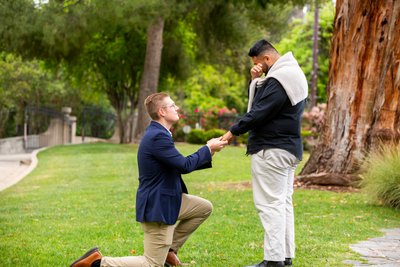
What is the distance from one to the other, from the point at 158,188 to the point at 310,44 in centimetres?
4308

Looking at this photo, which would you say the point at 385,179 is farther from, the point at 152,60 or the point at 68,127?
the point at 68,127

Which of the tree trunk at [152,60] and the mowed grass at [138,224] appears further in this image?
the tree trunk at [152,60]

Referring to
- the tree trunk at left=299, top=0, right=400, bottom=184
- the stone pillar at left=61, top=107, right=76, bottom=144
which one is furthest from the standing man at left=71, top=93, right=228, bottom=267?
the stone pillar at left=61, top=107, right=76, bottom=144

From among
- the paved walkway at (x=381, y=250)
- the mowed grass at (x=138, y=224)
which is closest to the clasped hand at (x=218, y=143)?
the mowed grass at (x=138, y=224)

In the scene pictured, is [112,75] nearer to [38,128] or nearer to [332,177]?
[38,128]

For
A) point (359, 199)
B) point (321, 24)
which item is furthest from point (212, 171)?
point (321, 24)

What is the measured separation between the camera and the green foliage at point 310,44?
150ft

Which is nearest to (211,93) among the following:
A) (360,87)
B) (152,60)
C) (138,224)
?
(152,60)

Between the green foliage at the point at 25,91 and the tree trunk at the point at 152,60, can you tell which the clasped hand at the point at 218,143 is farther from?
the green foliage at the point at 25,91

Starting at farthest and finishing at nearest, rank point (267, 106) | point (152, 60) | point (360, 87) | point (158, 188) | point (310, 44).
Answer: point (310, 44) → point (152, 60) → point (360, 87) → point (267, 106) → point (158, 188)

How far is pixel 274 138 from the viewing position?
5.78 metres

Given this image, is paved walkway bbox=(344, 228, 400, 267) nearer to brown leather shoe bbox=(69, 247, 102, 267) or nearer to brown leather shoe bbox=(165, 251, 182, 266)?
brown leather shoe bbox=(165, 251, 182, 266)

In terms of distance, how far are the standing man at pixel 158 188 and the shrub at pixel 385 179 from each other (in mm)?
5085

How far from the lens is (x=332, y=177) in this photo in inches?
504
